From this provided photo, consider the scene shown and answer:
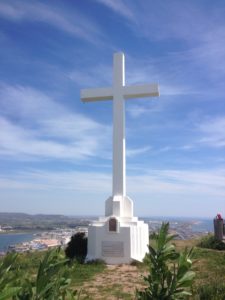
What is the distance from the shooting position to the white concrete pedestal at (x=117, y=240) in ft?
37.1

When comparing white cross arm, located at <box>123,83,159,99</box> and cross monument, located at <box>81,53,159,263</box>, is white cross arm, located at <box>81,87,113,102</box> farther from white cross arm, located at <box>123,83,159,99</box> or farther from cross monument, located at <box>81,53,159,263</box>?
Answer: white cross arm, located at <box>123,83,159,99</box>

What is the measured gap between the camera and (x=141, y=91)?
12.8 metres

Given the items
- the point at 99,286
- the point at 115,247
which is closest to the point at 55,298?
the point at 99,286

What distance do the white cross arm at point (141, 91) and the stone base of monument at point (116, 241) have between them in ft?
15.3

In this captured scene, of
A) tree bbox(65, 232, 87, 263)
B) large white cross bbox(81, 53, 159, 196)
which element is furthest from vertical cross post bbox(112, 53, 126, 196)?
tree bbox(65, 232, 87, 263)

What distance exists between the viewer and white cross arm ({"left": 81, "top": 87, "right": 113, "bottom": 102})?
519 inches

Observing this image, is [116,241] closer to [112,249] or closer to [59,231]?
[112,249]

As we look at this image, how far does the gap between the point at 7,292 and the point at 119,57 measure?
495 inches

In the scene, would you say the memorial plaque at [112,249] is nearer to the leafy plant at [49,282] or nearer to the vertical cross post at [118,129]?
the vertical cross post at [118,129]

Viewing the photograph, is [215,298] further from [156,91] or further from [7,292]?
[156,91]

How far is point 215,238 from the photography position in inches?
585

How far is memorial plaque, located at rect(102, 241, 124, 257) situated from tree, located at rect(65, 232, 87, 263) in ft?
3.05

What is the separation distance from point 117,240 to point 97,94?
5.60m

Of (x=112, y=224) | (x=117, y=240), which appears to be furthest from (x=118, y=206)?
(x=117, y=240)
